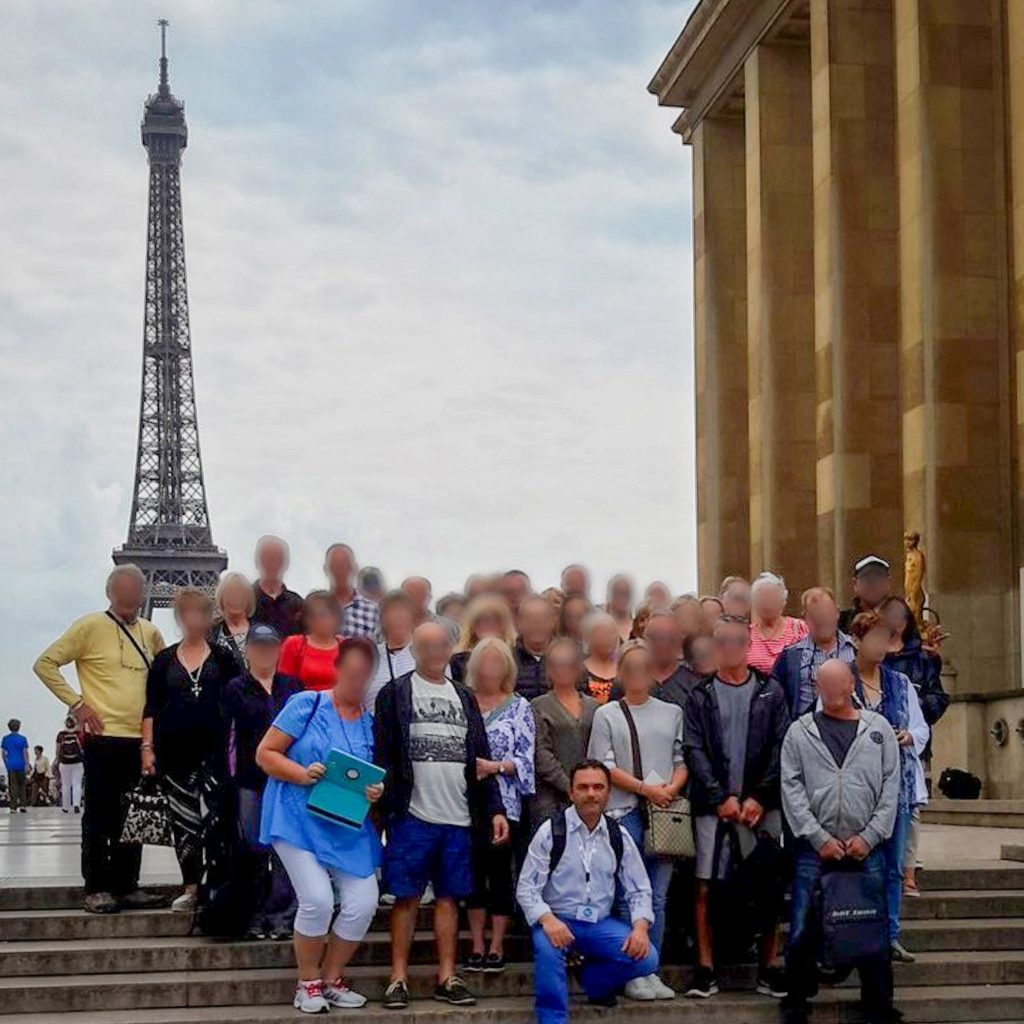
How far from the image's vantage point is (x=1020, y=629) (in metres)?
24.6

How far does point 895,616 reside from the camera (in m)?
11.6

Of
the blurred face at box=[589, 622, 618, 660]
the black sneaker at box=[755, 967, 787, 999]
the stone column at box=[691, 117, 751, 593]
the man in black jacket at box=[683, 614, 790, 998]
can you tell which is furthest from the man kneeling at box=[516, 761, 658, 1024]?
the stone column at box=[691, 117, 751, 593]

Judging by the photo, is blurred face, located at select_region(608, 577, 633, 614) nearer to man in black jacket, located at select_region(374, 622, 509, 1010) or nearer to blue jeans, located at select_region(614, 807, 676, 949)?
blue jeans, located at select_region(614, 807, 676, 949)

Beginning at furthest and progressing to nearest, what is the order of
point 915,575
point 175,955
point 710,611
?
point 915,575, point 710,611, point 175,955

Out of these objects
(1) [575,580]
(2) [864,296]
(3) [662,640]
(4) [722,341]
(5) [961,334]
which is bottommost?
(3) [662,640]

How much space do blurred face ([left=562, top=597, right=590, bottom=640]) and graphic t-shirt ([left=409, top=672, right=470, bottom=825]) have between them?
172 cm

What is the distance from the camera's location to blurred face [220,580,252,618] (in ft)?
37.4

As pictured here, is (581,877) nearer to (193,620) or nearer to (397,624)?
(397,624)

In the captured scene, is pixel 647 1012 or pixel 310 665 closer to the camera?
pixel 647 1012

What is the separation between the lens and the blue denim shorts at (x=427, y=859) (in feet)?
33.1

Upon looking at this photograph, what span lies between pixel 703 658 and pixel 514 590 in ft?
5.74

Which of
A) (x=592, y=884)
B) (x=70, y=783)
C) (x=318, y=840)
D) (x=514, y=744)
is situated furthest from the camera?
(x=70, y=783)

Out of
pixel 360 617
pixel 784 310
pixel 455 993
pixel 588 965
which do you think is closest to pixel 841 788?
pixel 588 965

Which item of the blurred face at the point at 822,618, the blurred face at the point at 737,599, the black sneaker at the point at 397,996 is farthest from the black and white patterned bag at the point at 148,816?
the blurred face at the point at 737,599
